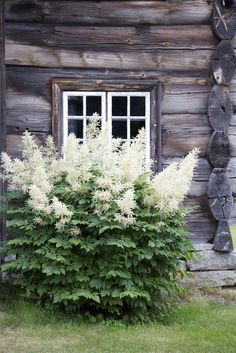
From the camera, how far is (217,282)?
746 cm

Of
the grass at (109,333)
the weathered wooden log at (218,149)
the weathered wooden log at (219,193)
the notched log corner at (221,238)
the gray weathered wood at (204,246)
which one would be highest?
the weathered wooden log at (218,149)

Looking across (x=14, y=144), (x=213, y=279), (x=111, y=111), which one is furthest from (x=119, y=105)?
(x=213, y=279)

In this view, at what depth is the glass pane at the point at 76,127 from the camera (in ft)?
24.3

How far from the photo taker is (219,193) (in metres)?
7.43

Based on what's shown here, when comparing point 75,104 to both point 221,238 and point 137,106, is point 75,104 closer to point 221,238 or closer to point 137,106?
point 137,106

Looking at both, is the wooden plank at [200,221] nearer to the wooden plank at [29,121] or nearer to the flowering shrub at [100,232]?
the flowering shrub at [100,232]

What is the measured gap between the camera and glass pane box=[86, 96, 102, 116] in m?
7.41

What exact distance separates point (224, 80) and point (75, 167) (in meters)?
2.44

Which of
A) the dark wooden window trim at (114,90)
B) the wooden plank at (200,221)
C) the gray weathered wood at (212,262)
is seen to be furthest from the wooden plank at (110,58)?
the gray weathered wood at (212,262)

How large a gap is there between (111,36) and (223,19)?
1.38 meters

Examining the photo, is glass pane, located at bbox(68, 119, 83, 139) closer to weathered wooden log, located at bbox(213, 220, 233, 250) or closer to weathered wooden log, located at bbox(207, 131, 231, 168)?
weathered wooden log, located at bbox(207, 131, 231, 168)

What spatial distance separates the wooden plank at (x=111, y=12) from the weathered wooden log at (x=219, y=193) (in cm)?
189

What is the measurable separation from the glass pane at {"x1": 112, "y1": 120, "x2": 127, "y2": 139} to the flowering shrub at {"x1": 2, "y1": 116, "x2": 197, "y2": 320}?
1.27 m

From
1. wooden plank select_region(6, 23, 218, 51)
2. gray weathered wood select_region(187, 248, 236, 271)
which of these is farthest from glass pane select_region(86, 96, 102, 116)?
gray weathered wood select_region(187, 248, 236, 271)
